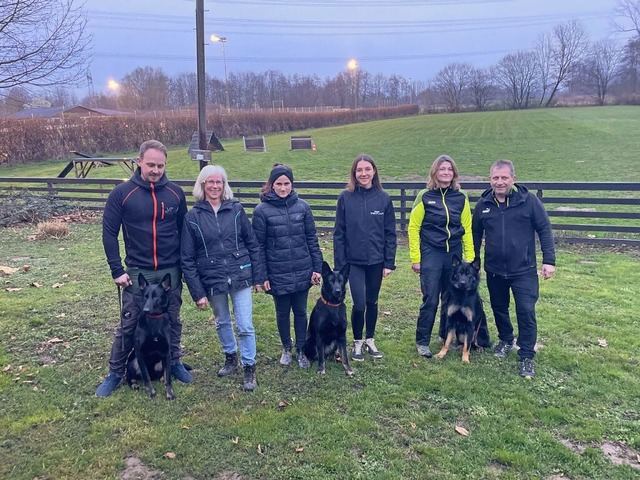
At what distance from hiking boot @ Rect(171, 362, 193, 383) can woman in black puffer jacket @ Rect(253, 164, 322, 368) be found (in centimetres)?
107

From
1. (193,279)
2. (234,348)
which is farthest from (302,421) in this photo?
(193,279)

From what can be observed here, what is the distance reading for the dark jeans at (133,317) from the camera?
13.2 feet

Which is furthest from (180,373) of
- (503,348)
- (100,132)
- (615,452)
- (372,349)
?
(100,132)

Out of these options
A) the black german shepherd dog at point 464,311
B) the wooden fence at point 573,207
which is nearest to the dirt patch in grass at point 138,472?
the black german shepherd dog at point 464,311

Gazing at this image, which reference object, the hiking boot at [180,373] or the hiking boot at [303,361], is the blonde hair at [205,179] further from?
the hiking boot at [303,361]

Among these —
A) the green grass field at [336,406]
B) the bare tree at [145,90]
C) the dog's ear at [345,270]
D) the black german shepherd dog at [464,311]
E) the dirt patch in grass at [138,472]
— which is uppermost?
the bare tree at [145,90]

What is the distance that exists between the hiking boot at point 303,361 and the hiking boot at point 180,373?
1048 mm

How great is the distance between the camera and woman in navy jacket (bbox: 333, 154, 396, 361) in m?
4.47

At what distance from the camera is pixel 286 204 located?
14.2 feet

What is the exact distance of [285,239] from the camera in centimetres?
429

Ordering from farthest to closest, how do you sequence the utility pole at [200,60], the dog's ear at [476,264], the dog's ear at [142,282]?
the utility pole at [200,60] → the dog's ear at [476,264] → the dog's ear at [142,282]

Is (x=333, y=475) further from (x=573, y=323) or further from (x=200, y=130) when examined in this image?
(x=200, y=130)

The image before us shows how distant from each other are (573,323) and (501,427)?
253 centimetres

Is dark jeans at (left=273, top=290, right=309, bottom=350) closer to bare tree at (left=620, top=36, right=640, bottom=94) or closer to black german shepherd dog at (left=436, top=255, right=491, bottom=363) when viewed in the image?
black german shepherd dog at (left=436, top=255, right=491, bottom=363)
